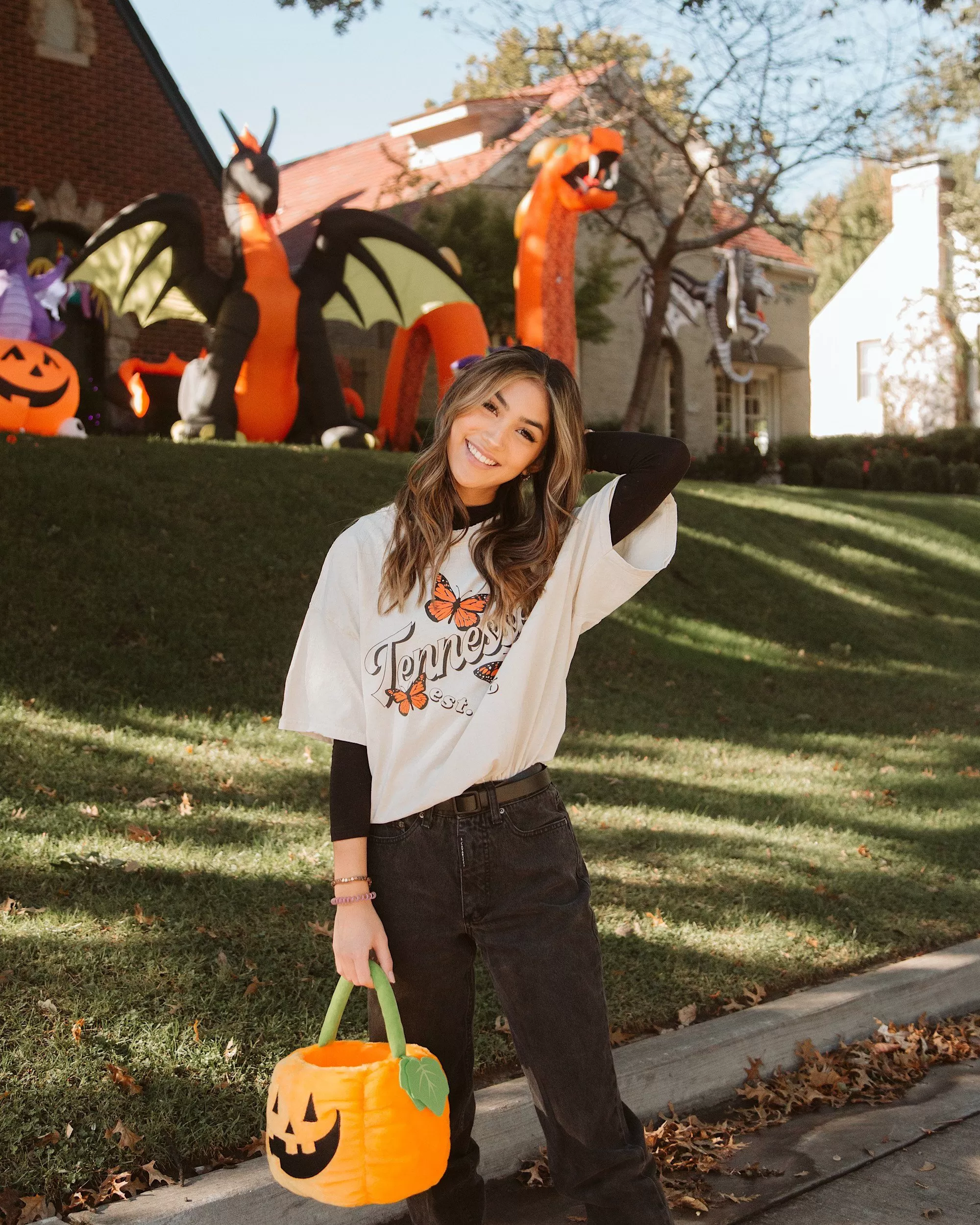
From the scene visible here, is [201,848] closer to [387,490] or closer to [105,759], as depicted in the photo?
[105,759]

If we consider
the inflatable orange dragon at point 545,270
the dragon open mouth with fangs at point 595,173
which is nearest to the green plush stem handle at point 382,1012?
the inflatable orange dragon at point 545,270

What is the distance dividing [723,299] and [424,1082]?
1933cm

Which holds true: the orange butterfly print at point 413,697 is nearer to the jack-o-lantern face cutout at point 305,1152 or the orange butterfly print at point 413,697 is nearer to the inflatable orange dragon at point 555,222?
the jack-o-lantern face cutout at point 305,1152

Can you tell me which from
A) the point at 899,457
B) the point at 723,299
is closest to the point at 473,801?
the point at 723,299

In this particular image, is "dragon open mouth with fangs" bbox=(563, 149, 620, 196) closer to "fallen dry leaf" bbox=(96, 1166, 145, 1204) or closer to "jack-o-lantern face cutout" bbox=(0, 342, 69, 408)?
"jack-o-lantern face cutout" bbox=(0, 342, 69, 408)

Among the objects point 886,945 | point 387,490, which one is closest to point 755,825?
point 886,945

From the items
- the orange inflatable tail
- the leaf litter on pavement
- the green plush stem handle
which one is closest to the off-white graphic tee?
the green plush stem handle

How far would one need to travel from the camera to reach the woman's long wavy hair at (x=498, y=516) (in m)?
2.20

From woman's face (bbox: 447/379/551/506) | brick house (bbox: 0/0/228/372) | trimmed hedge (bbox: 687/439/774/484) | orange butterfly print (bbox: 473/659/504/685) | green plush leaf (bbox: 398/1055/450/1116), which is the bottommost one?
green plush leaf (bbox: 398/1055/450/1116)

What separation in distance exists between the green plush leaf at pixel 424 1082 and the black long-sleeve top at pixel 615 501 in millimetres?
385

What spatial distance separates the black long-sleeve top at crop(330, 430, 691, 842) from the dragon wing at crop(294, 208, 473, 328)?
9.05m

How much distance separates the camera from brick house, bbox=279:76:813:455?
65.8 ft

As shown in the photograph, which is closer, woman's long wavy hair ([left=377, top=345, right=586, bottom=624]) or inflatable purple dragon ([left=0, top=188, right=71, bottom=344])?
woman's long wavy hair ([left=377, top=345, right=586, bottom=624])

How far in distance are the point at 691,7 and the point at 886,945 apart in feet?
35.7
